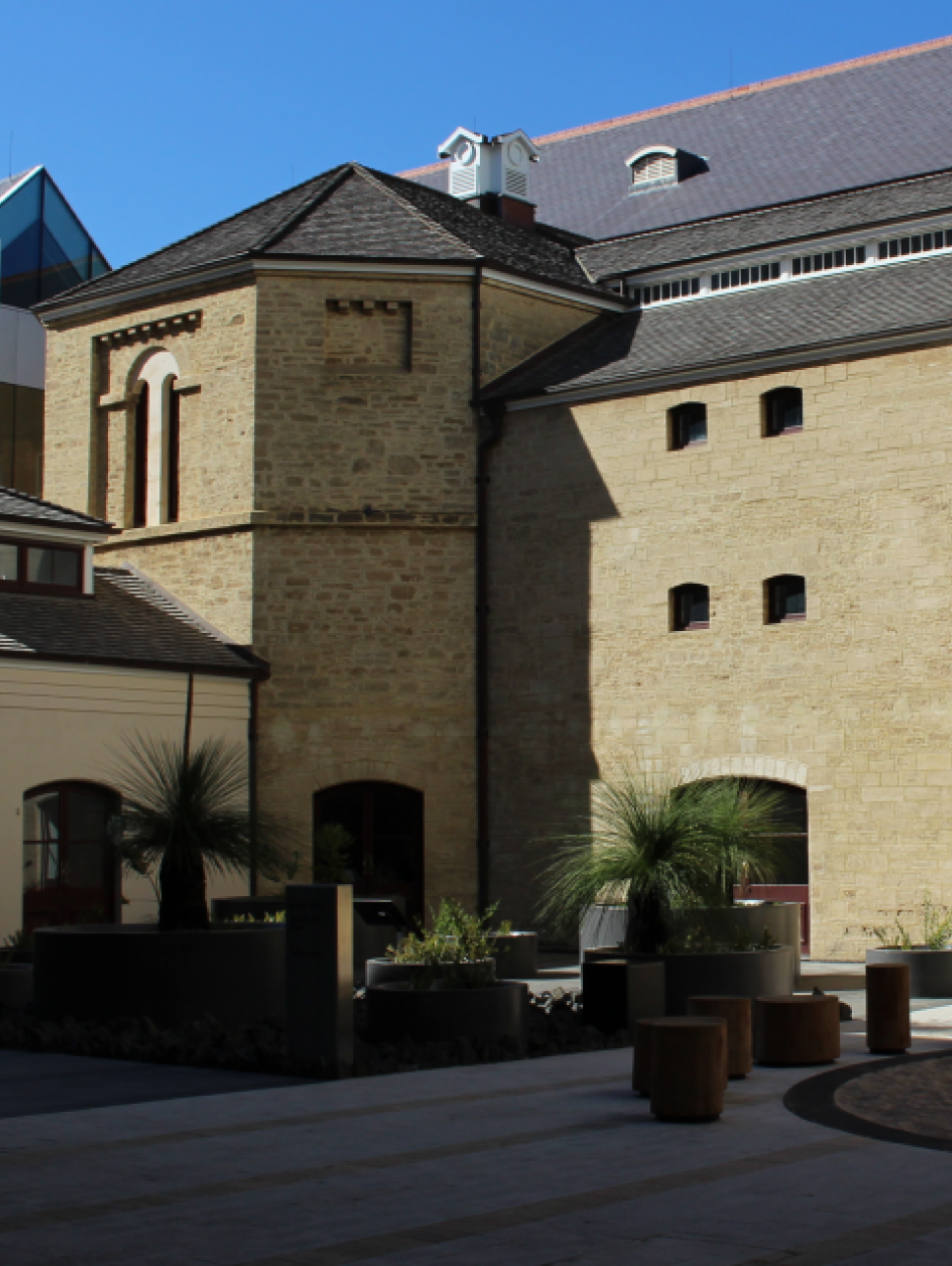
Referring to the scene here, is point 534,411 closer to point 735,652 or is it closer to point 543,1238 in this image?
point 735,652

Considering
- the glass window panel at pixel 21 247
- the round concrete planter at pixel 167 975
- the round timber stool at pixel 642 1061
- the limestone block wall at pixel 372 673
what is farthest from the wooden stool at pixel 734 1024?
the glass window panel at pixel 21 247

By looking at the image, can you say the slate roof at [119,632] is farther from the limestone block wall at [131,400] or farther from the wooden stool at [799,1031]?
the wooden stool at [799,1031]

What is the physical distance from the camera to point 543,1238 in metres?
7.42

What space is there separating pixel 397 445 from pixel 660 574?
489 centimetres

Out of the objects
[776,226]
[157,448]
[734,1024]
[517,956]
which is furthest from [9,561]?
[734,1024]

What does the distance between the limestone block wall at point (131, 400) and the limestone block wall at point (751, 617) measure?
4.36 m

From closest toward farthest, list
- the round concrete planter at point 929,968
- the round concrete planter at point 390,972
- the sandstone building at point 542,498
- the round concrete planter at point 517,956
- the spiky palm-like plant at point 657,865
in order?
the round concrete planter at point 390,972 → the spiky palm-like plant at point 657,865 → the round concrete planter at point 929,968 → the round concrete planter at point 517,956 → the sandstone building at point 542,498

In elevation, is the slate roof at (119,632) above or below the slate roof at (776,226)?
below

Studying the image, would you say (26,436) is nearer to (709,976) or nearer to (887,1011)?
(709,976)

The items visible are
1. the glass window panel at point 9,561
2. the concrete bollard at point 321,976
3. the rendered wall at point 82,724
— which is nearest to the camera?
the concrete bollard at point 321,976

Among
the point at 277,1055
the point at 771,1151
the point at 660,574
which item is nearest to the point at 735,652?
the point at 660,574

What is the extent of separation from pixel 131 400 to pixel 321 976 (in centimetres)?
1868

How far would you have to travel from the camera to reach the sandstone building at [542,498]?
23.4 meters

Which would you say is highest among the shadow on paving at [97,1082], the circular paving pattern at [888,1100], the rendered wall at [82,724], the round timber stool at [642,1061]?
the rendered wall at [82,724]
